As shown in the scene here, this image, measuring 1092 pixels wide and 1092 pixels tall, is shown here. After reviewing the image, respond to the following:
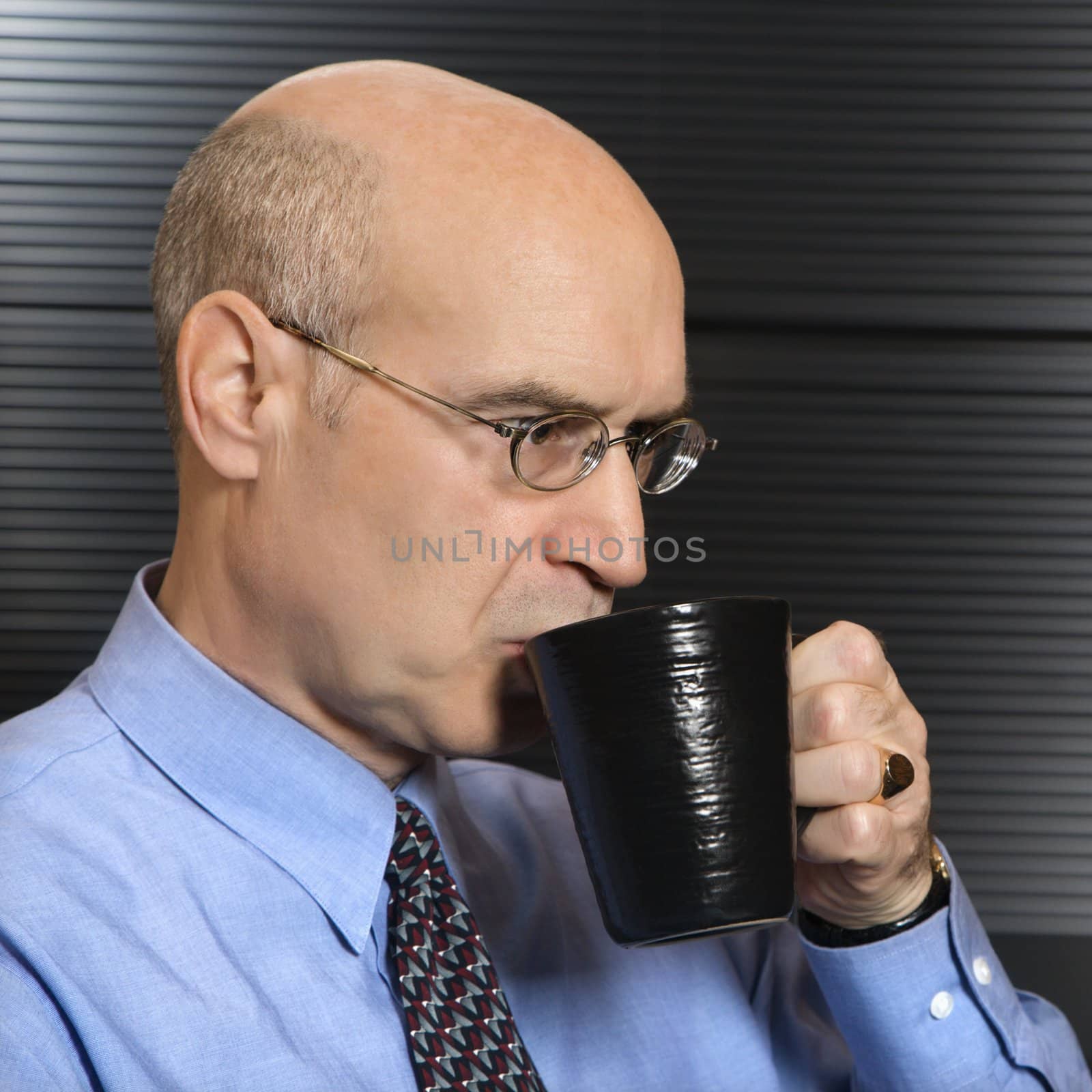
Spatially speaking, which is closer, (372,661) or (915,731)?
(372,661)

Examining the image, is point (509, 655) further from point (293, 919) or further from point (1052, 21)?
point (1052, 21)

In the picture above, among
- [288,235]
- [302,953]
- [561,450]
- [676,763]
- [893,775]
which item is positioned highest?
[288,235]

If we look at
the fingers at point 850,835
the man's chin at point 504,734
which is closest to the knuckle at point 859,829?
the fingers at point 850,835

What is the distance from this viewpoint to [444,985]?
3.00 feet

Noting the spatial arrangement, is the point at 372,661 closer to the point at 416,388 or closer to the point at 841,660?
the point at 416,388

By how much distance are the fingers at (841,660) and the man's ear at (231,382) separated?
456mm

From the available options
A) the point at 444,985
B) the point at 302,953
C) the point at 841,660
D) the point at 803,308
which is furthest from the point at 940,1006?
the point at 803,308

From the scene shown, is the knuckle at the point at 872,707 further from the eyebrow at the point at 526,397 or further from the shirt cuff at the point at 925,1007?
the eyebrow at the point at 526,397

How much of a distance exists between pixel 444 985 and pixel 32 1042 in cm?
29

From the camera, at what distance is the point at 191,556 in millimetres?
1033

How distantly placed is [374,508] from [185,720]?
9.0 inches

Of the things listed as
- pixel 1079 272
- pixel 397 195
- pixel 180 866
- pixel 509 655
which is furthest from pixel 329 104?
pixel 1079 272

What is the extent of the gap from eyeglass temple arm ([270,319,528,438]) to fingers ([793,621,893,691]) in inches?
11.9

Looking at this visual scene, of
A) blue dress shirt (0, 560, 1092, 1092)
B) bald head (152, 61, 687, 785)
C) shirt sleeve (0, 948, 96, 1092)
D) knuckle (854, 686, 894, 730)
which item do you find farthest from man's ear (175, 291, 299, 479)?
knuckle (854, 686, 894, 730)
